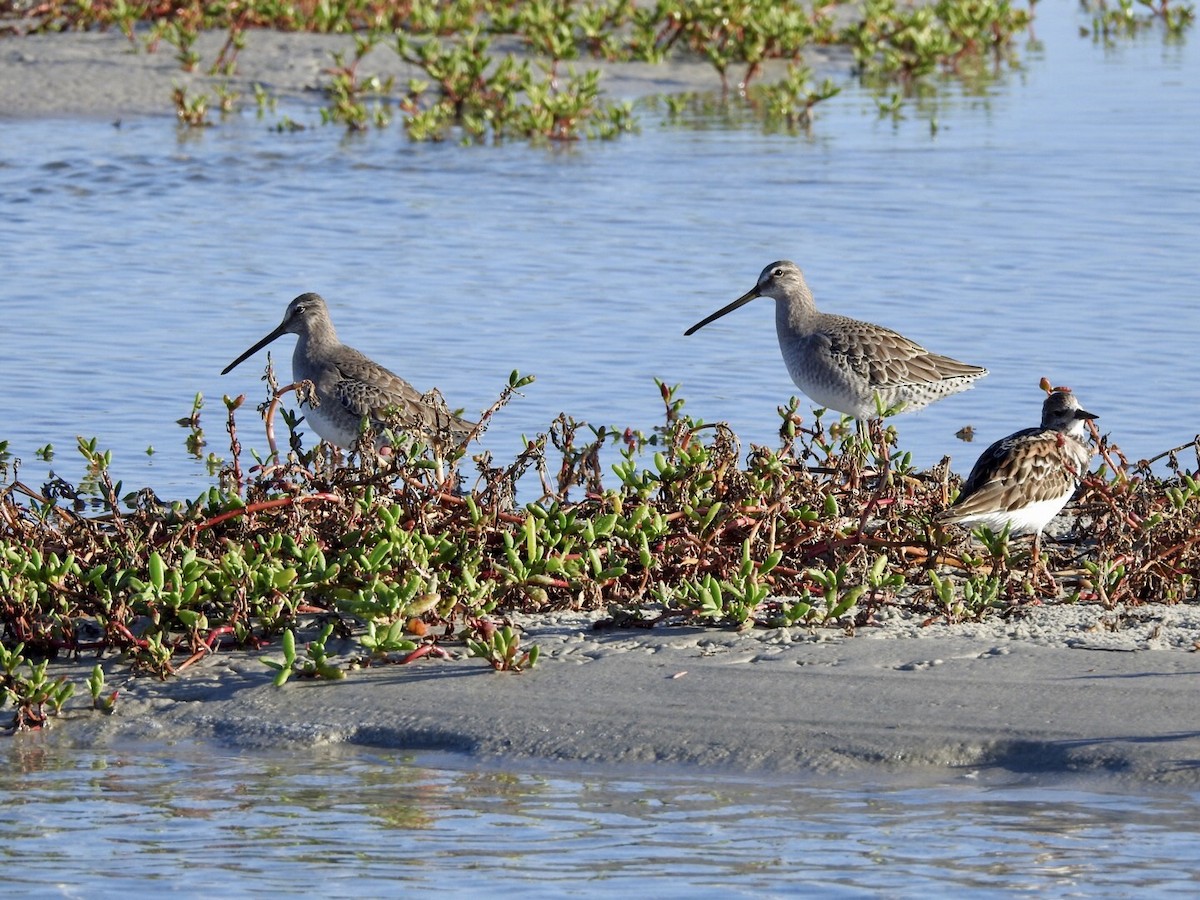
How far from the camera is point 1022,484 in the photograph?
7.16 metres

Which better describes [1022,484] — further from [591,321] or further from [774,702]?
[591,321]

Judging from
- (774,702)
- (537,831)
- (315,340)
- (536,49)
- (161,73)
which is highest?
(536,49)

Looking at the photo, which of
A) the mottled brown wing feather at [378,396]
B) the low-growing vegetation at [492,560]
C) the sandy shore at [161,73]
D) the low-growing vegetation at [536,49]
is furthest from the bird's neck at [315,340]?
the sandy shore at [161,73]

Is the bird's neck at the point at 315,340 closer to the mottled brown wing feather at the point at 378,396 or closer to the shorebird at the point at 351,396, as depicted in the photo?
the shorebird at the point at 351,396

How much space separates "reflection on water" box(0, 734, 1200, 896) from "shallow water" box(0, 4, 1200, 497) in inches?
139

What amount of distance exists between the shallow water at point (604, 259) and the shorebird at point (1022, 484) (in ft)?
6.54

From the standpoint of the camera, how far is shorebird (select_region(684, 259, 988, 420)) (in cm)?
966

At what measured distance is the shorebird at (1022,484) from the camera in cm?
707

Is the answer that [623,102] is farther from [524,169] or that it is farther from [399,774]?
[399,774]

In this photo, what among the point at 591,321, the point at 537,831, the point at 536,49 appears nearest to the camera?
the point at 537,831

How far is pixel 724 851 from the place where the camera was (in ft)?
16.8

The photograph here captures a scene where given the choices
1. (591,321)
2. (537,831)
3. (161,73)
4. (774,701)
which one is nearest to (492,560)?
(774,701)

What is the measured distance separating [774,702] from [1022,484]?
5.51 feet

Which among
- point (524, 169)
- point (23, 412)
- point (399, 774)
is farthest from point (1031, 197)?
point (399, 774)
